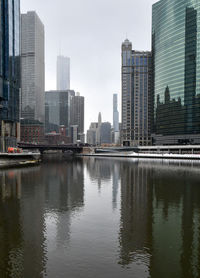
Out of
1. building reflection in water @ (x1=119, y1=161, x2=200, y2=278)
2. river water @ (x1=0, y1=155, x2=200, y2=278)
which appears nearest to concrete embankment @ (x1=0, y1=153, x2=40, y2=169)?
river water @ (x1=0, y1=155, x2=200, y2=278)

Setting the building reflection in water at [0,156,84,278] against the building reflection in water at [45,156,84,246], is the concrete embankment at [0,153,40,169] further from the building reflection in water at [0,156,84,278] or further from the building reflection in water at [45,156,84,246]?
the building reflection in water at [45,156,84,246]

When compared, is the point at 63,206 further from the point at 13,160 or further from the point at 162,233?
the point at 13,160

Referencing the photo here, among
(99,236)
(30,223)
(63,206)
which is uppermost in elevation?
(99,236)

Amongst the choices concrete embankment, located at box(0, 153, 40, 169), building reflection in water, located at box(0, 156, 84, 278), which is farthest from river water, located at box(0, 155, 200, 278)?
concrete embankment, located at box(0, 153, 40, 169)

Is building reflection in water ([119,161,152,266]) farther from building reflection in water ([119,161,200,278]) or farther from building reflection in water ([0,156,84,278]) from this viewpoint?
building reflection in water ([0,156,84,278])

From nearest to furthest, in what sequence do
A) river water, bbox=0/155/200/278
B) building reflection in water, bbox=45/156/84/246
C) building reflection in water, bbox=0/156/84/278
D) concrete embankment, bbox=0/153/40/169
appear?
river water, bbox=0/155/200/278 < building reflection in water, bbox=0/156/84/278 < building reflection in water, bbox=45/156/84/246 < concrete embankment, bbox=0/153/40/169

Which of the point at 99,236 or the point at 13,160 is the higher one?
the point at 99,236

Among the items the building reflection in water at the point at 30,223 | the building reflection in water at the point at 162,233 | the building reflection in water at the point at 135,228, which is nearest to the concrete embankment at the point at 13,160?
the building reflection in water at the point at 30,223

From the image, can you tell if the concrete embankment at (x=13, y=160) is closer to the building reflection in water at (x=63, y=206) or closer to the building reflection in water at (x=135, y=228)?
the building reflection in water at (x=63, y=206)

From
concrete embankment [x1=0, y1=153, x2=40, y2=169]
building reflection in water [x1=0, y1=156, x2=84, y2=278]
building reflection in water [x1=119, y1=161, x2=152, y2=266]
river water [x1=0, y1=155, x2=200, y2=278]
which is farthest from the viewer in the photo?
concrete embankment [x1=0, y1=153, x2=40, y2=169]

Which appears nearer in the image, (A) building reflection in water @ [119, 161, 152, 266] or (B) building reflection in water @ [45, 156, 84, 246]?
(A) building reflection in water @ [119, 161, 152, 266]

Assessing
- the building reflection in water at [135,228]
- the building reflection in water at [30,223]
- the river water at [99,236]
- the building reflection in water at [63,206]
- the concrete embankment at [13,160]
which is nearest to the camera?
the river water at [99,236]

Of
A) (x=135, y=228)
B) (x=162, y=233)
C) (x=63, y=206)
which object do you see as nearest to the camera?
(x=162, y=233)

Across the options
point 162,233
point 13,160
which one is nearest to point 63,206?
point 162,233
